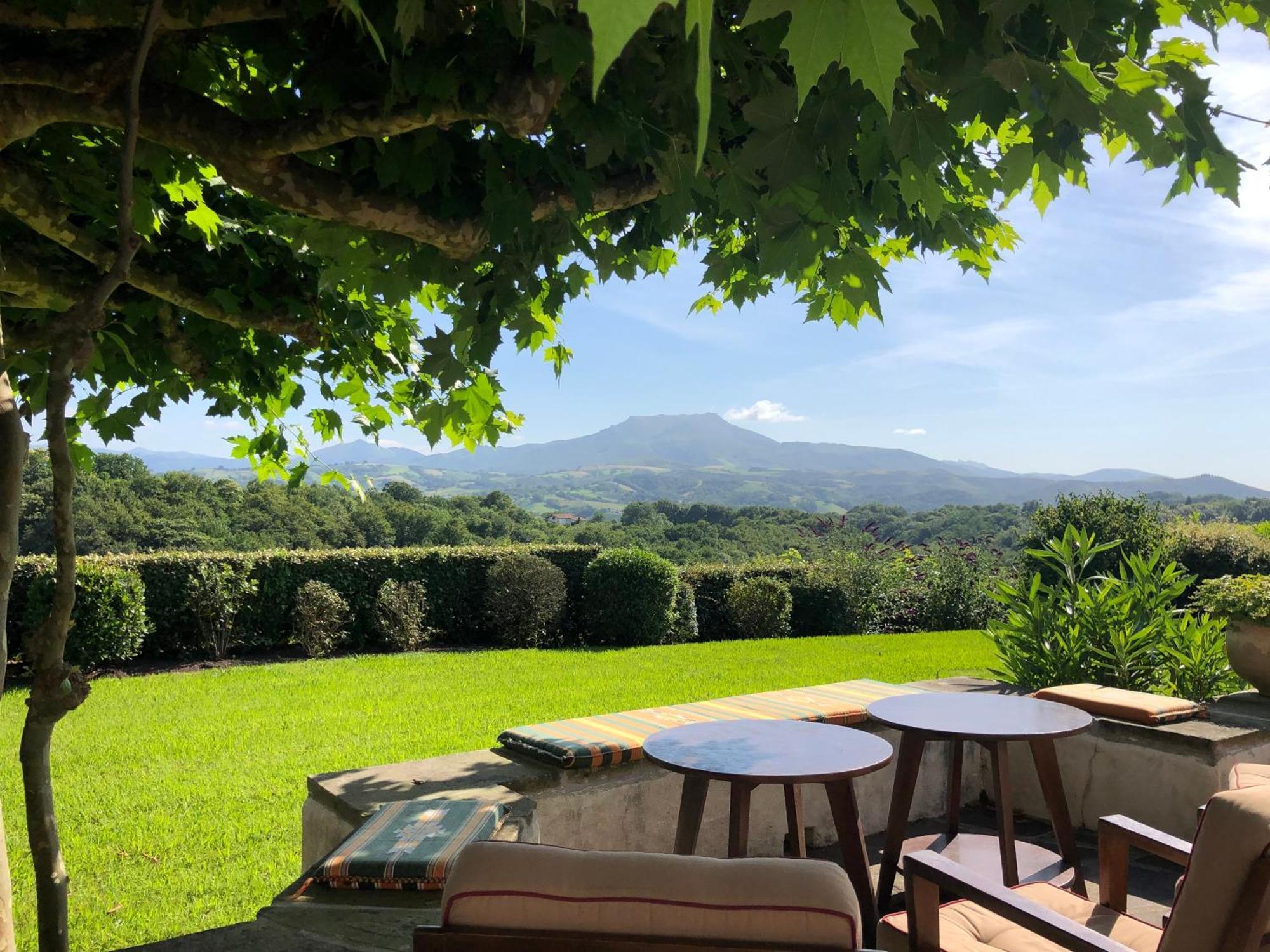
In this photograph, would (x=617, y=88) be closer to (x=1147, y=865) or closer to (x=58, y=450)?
(x=58, y=450)

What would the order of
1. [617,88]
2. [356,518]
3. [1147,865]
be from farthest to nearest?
[356,518] → [1147,865] → [617,88]

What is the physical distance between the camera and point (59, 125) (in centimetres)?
330

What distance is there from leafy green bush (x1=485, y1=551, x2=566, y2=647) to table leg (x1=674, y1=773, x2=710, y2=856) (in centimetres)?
949

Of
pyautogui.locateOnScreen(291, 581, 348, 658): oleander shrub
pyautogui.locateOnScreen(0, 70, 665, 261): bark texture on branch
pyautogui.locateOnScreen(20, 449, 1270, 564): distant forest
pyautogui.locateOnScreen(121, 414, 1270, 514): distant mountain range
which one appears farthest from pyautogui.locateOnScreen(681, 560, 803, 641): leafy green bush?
pyautogui.locateOnScreen(121, 414, 1270, 514): distant mountain range

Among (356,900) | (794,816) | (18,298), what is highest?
(18,298)

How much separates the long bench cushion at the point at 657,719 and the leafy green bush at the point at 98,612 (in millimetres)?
7728

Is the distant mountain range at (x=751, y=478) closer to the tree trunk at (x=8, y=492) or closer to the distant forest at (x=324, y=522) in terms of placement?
the distant forest at (x=324, y=522)

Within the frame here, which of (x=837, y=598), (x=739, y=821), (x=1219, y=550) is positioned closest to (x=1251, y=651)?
(x=739, y=821)

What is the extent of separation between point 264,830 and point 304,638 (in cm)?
688

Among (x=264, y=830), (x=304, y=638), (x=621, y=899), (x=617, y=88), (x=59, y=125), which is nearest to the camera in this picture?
(x=621, y=899)

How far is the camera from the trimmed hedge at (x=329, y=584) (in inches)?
419

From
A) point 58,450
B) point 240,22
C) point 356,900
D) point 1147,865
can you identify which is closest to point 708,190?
point 240,22

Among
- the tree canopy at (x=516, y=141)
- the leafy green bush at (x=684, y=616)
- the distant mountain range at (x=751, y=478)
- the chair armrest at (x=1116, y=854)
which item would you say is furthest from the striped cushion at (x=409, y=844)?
the distant mountain range at (x=751, y=478)

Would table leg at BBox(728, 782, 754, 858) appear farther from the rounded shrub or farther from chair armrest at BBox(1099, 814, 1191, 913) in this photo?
the rounded shrub
